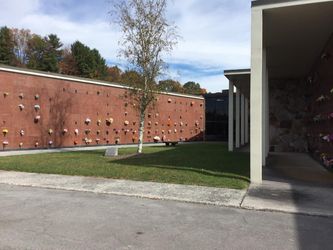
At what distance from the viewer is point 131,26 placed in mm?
18281

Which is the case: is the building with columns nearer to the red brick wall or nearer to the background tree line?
the red brick wall

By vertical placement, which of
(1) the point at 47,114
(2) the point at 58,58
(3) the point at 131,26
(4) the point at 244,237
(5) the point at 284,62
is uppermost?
(2) the point at 58,58

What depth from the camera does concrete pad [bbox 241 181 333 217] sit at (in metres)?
7.37

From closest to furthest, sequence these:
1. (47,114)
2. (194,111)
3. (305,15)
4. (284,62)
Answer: (305,15) < (284,62) < (47,114) < (194,111)

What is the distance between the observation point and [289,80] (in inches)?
842

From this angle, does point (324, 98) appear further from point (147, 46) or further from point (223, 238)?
point (223, 238)

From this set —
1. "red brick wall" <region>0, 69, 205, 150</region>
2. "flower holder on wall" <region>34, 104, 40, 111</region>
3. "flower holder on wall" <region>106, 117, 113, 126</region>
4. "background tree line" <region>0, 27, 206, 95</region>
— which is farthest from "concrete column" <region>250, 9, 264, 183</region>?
"background tree line" <region>0, 27, 206, 95</region>

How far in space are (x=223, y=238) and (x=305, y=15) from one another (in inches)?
295

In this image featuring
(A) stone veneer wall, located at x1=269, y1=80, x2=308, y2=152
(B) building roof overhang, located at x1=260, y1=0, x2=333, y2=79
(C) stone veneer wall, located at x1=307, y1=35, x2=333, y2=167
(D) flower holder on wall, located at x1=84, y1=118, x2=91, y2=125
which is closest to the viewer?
(B) building roof overhang, located at x1=260, y1=0, x2=333, y2=79

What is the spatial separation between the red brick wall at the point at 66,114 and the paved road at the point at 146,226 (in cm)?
1252

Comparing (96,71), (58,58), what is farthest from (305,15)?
(58,58)

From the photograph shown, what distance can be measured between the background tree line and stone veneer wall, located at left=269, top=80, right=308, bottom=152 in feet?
129

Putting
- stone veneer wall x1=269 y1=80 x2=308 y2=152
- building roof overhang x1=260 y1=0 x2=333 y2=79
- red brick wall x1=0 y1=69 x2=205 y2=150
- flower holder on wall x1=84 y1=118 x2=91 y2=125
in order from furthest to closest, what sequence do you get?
flower holder on wall x1=84 y1=118 x2=91 y2=125 < red brick wall x1=0 y1=69 x2=205 y2=150 < stone veneer wall x1=269 y1=80 x2=308 y2=152 < building roof overhang x1=260 y1=0 x2=333 y2=79

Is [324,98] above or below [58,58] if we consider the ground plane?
below
